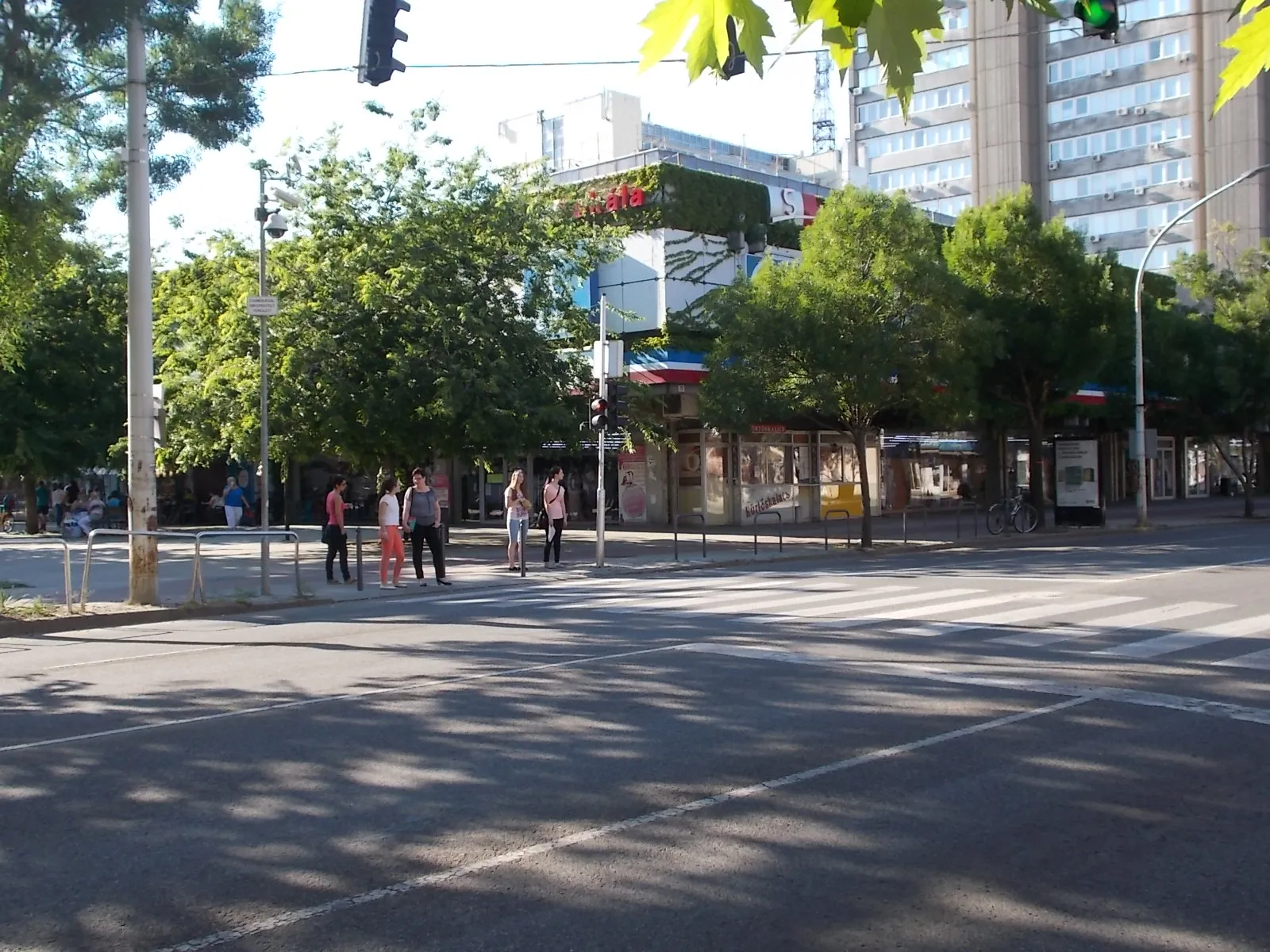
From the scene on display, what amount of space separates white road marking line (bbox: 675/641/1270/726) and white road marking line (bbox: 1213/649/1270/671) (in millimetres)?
167

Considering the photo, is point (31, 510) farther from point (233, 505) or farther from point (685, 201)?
point (685, 201)

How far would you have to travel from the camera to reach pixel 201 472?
4578cm

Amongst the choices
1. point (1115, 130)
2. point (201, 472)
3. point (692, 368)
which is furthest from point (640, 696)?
point (1115, 130)

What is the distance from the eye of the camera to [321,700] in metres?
9.23

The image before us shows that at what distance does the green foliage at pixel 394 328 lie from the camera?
25.3m

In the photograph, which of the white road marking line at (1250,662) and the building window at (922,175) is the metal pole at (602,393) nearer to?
the white road marking line at (1250,662)

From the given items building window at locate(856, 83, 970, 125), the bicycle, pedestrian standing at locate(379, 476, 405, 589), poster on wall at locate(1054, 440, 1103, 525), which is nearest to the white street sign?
pedestrian standing at locate(379, 476, 405, 589)

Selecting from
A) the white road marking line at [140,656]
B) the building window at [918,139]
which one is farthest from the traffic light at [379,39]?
the building window at [918,139]

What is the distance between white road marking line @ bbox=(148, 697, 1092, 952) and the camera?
4641 mm

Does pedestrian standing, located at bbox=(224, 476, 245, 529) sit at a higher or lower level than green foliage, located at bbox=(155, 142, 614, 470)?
lower

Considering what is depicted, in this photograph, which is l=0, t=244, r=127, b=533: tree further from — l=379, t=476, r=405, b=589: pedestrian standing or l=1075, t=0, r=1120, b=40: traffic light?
l=1075, t=0, r=1120, b=40: traffic light

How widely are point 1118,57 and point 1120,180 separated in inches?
279

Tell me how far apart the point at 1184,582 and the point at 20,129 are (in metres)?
16.2

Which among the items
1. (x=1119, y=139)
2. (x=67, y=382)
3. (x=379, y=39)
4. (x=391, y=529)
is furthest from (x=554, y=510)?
(x=1119, y=139)
